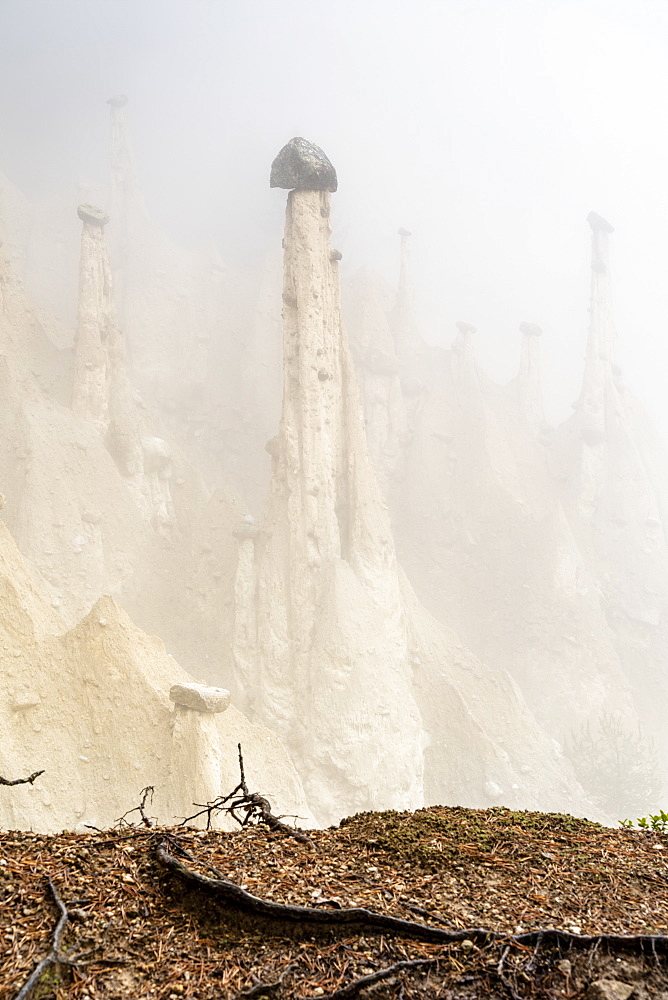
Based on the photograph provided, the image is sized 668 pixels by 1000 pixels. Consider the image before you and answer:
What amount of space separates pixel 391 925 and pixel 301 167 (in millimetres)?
21901

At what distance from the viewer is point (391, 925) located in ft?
6.89

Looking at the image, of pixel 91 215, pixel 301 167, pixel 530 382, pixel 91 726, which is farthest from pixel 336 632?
pixel 530 382

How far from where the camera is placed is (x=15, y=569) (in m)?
12.7

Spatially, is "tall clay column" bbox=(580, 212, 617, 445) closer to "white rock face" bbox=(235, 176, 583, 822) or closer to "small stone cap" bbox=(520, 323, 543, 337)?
A: "small stone cap" bbox=(520, 323, 543, 337)

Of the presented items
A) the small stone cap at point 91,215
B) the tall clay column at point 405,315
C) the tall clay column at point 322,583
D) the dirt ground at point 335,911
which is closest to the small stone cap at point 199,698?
Answer: the tall clay column at point 322,583

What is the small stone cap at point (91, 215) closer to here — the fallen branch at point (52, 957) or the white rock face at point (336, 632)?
the white rock face at point (336, 632)

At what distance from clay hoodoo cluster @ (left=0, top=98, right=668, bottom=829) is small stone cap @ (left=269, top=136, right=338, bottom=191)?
0.25 ft

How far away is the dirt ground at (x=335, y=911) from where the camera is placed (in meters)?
1.90

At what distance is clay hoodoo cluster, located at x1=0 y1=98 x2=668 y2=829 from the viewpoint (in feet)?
38.9

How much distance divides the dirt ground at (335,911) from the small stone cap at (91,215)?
92.3ft

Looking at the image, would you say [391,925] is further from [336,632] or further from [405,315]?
[405,315]

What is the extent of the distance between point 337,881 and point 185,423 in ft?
113

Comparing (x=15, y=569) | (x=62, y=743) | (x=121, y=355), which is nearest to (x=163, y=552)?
(x=121, y=355)

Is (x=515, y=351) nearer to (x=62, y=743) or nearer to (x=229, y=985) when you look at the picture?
(x=62, y=743)
